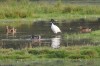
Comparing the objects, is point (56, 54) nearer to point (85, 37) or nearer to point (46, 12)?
point (85, 37)

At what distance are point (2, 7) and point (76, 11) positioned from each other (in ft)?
19.4

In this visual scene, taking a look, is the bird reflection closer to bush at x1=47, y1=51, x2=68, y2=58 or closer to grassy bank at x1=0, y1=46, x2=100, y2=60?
grassy bank at x1=0, y1=46, x2=100, y2=60

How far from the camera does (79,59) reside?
50.7 feet

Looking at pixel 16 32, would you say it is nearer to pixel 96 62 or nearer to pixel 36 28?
pixel 36 28

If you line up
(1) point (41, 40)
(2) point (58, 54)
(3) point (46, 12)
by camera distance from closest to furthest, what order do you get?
(2) point (58, 54)
(1) point (41, 40)
(3) point (46, 12)

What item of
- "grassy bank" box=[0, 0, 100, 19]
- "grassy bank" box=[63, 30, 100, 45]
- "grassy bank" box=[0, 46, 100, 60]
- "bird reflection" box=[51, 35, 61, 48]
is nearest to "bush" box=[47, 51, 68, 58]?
"grassy bank" box=[0, 46, 100, 60]

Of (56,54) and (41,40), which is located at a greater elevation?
(56,54)

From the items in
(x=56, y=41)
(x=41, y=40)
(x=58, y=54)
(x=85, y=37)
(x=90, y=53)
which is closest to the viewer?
(x=90, y=53)

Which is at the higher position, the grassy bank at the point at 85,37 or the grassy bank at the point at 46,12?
the grassy bank at the point at 85,37

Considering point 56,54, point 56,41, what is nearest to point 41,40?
point 56,41

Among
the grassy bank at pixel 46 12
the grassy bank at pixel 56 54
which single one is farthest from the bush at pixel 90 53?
the grassy bank at pixel 46 12

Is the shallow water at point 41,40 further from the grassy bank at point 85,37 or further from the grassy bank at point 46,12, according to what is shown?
the grassy bank at point 46,12

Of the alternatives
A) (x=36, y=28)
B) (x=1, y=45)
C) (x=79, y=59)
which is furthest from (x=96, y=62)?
(x=36, y=28)

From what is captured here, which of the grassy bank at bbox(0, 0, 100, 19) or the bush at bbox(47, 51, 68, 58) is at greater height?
the bush at bbox(47, 51, 68, 58)
